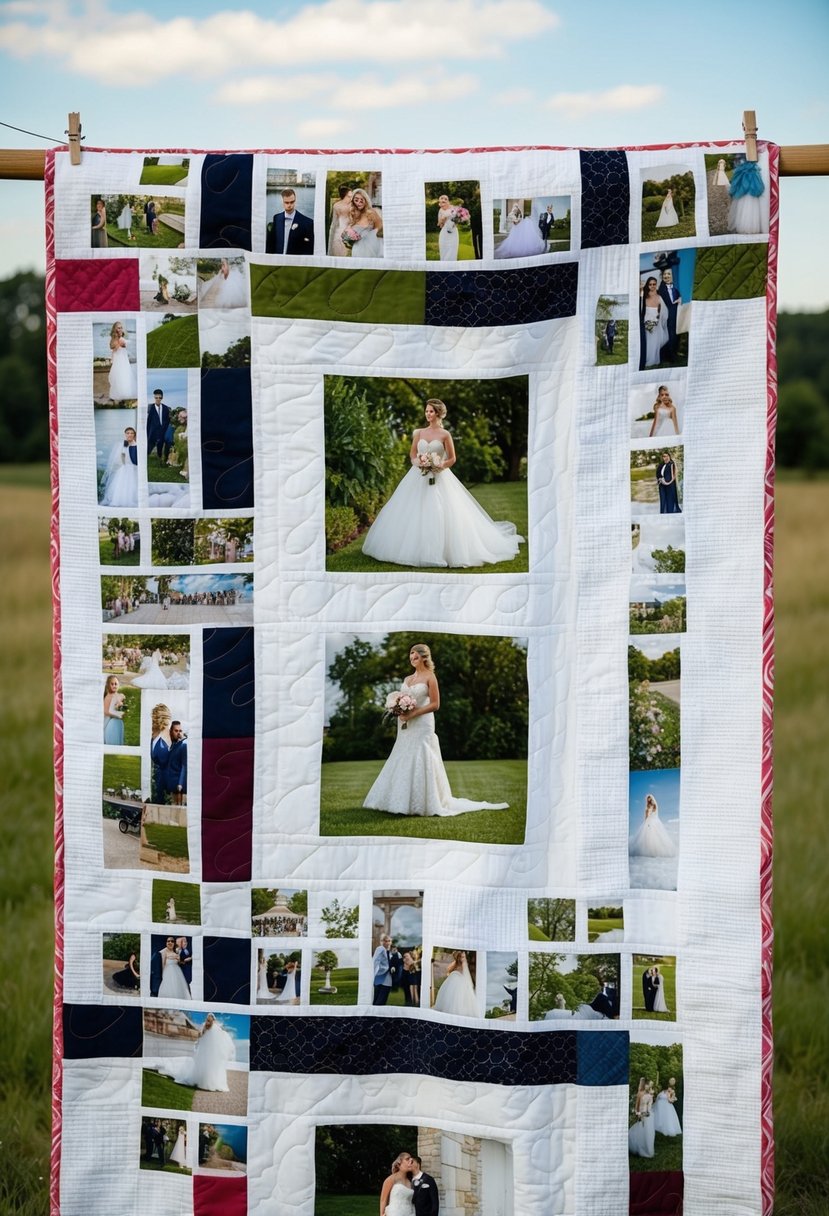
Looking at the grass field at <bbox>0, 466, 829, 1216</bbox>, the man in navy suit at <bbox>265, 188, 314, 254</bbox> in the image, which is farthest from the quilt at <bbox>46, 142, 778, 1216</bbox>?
the grass field at <bbox>0, 466, 829, 1216</bbox>

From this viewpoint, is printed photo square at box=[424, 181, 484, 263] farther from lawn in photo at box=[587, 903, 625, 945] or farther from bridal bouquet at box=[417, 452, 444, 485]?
lawn in photo at box=[587, 903, 625, 945]

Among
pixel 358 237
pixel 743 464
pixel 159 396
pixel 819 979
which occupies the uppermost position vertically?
pixel 358 237

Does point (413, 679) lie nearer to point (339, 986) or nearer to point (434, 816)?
point (434, 816)

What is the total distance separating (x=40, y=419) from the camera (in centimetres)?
674

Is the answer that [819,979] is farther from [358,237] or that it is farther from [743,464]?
[358,237]

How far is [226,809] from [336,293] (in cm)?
87

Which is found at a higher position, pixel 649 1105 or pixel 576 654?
pixel 576 654

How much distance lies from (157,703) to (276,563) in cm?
31

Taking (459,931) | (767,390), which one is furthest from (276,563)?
(767,390)

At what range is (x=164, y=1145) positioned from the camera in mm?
1821

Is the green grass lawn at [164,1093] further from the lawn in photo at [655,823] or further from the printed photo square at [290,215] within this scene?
the printed photo square at [290,215]

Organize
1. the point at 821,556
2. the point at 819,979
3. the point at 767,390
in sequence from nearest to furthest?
the point at 767,390, the point at 819,979, the point at 821,556

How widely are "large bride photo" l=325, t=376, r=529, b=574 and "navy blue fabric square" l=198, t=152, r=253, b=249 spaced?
0.96 ft

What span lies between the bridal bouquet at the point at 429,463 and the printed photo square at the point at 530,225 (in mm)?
335
